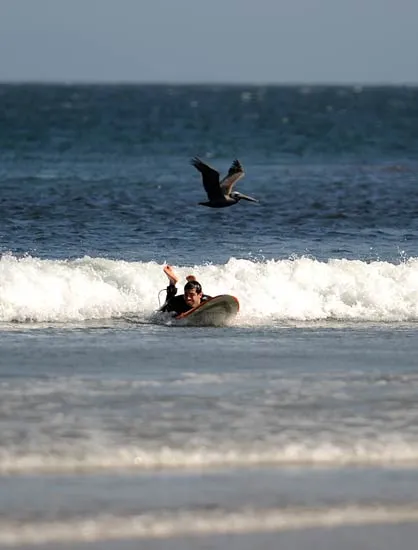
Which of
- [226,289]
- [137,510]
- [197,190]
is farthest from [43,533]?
[197,190]

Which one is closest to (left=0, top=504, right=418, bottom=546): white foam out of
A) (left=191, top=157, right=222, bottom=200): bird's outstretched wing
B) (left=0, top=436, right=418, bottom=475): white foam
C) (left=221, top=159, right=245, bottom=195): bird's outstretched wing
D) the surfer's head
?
(left=0, top=436, right=418, bottom=475): white foam

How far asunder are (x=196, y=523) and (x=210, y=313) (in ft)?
28.8

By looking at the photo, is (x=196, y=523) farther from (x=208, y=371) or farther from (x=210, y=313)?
(x=210, y=313)

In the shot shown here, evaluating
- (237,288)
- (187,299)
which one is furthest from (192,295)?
(237,288)

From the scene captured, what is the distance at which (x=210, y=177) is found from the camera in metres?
21.3

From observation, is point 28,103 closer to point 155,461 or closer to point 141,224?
point 141,224

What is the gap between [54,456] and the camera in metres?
12.1

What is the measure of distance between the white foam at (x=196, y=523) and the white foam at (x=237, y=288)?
932cm

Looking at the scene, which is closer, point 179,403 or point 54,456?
point 54,456

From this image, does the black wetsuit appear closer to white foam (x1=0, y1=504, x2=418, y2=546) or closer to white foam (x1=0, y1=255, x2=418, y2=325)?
white foam (x1=0, y1=255, x2=418, y2=325)

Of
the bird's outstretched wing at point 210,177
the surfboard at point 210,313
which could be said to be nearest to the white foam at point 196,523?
the surfboard at point 210,313

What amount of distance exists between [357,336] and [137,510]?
27.2ft

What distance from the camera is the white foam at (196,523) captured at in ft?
33.9

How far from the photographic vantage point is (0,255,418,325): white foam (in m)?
20.8
